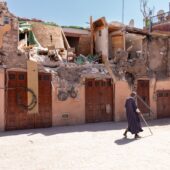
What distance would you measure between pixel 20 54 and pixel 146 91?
7.60 meters

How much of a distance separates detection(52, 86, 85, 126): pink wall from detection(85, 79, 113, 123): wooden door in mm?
337

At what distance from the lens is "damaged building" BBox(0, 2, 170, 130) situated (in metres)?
11.8

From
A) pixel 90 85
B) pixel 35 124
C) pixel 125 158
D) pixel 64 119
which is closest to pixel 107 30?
pixel 90 85

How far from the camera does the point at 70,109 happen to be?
1306 centimetres

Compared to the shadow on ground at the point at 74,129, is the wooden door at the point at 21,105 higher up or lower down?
higher up

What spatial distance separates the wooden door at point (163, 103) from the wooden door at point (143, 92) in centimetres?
93

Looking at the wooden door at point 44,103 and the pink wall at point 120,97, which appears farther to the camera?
the pink wall at point 120,97

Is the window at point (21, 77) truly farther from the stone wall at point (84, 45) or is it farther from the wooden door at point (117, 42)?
the wooden door at point (117, 42)

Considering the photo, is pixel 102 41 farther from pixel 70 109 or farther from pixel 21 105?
pixel 21 105

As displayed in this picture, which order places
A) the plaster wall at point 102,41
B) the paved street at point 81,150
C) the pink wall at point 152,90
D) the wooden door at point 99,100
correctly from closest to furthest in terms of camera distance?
the paved street at point 81,150
the wooden door at point 99,100
the plaster wall at point 102,41
the pink wall at point 152,90

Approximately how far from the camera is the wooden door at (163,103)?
16.4m

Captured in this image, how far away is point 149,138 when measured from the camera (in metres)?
9.94

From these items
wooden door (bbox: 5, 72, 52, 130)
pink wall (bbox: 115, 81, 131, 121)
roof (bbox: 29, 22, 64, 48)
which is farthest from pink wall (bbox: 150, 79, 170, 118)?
wooden door (bbox: 5, 72, 52, 130)

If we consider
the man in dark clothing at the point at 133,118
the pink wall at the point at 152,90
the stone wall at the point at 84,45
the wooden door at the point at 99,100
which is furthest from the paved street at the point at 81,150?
the stone wall at the point at 84,45
